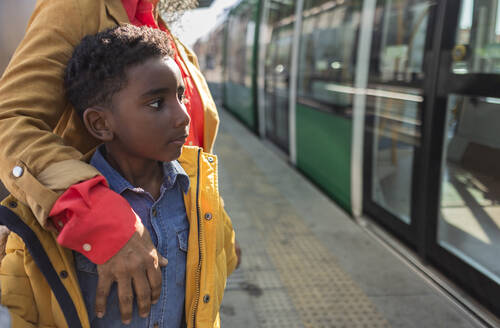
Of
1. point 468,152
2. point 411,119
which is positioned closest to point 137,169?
point 468,152

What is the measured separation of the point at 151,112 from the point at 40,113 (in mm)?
239

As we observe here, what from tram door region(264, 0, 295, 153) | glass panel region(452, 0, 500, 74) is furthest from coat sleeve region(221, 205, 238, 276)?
tram door region(264, 0, 295, 153)

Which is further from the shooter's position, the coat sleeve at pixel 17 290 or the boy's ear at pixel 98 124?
the boy's ear at pixel 98 124

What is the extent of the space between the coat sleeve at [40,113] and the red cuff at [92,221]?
28 millimetres

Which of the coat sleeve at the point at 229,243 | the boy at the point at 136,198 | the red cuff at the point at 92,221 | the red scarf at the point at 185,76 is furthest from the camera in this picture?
the coat sleeve at the point at 229,243

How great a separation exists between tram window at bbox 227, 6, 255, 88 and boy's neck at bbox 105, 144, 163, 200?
7.11 m

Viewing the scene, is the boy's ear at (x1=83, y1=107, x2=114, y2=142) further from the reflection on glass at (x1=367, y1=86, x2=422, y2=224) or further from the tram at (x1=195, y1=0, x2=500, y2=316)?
the reflection on glass at (x1=367, y1=86, x2=422, y2=224)

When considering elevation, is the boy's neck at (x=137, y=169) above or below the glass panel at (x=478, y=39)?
below

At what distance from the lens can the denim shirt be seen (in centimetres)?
98

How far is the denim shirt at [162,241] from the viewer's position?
3.20 ft

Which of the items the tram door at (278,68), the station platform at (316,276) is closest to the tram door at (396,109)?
the station platform at (316,276)

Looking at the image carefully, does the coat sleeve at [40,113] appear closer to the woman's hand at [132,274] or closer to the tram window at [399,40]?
the woman's hand at [132,274]

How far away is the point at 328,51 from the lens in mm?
4547

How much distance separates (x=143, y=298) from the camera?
874 millimetres
